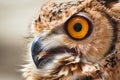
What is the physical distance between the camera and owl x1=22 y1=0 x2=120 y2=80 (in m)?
1.23

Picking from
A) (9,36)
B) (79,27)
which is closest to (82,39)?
(79,27)

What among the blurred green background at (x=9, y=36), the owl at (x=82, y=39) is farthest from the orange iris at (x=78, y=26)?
the blurred green background at (x=9, y=36)

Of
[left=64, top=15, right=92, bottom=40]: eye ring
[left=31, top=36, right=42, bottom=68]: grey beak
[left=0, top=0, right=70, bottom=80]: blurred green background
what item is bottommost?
[left=0, top=0, right=70, bottom=80]: blurred green background

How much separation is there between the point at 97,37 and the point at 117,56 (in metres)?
0.07

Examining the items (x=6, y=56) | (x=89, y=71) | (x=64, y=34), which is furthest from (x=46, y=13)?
(x=6, y=56)

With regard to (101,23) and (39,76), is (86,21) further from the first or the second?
(39,76)

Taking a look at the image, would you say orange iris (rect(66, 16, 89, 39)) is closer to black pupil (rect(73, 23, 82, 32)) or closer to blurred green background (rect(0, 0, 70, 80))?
black pupil (rect(73, 23, 82, 32))

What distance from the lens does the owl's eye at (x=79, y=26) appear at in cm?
123

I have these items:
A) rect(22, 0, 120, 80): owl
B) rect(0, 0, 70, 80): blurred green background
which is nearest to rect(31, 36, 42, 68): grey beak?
rect(22, 0, 120, 80): owl

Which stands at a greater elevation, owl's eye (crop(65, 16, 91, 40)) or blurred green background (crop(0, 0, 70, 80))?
owl's eye (crop(65, 16, 91, 40))

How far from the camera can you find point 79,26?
1.23 meters

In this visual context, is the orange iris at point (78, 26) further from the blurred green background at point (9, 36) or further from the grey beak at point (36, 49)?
the blurred green background at point (9, 36)

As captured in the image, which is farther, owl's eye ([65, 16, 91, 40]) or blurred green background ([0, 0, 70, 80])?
blurred green background ([0, 0, 70, 80])

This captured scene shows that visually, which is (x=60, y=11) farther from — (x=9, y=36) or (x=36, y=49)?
(x=9, y=36)
